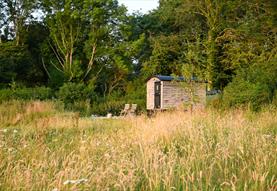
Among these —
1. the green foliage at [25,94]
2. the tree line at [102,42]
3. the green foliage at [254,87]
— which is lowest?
the green foliage at [25,94]

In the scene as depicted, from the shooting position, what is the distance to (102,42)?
2477 centimetres

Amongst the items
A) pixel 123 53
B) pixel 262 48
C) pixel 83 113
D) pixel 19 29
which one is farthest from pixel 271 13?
pixel 19 29

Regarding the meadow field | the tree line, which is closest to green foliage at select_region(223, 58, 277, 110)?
the tree line

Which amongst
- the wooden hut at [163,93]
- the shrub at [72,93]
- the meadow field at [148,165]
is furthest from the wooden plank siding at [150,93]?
the meadow field at [148,165]

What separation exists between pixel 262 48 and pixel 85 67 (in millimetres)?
12545

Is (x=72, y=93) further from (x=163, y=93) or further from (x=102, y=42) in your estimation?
(x=102, y=42)

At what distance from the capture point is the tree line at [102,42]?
21094 millimetres

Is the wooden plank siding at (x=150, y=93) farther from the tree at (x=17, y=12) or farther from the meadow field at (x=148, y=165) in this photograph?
the meadow field at (x=148, y=165)

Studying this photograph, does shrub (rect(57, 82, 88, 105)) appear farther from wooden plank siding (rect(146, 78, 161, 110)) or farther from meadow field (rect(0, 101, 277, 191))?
meadow field (rect(0, 101, 277, 191))

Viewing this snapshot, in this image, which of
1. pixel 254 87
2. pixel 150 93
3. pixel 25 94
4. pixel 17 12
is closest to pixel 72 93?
pixel 25 94

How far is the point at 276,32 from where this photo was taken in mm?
15797

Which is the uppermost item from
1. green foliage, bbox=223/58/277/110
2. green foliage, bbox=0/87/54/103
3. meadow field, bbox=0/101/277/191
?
green foliage, bbox=223/58/277/110

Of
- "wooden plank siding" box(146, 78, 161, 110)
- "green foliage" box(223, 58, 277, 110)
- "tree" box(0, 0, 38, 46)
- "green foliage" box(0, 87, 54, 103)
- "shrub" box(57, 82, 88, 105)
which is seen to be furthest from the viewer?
"tree" box(0, 0, 38, 46)

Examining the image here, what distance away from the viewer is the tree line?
21.1 m
